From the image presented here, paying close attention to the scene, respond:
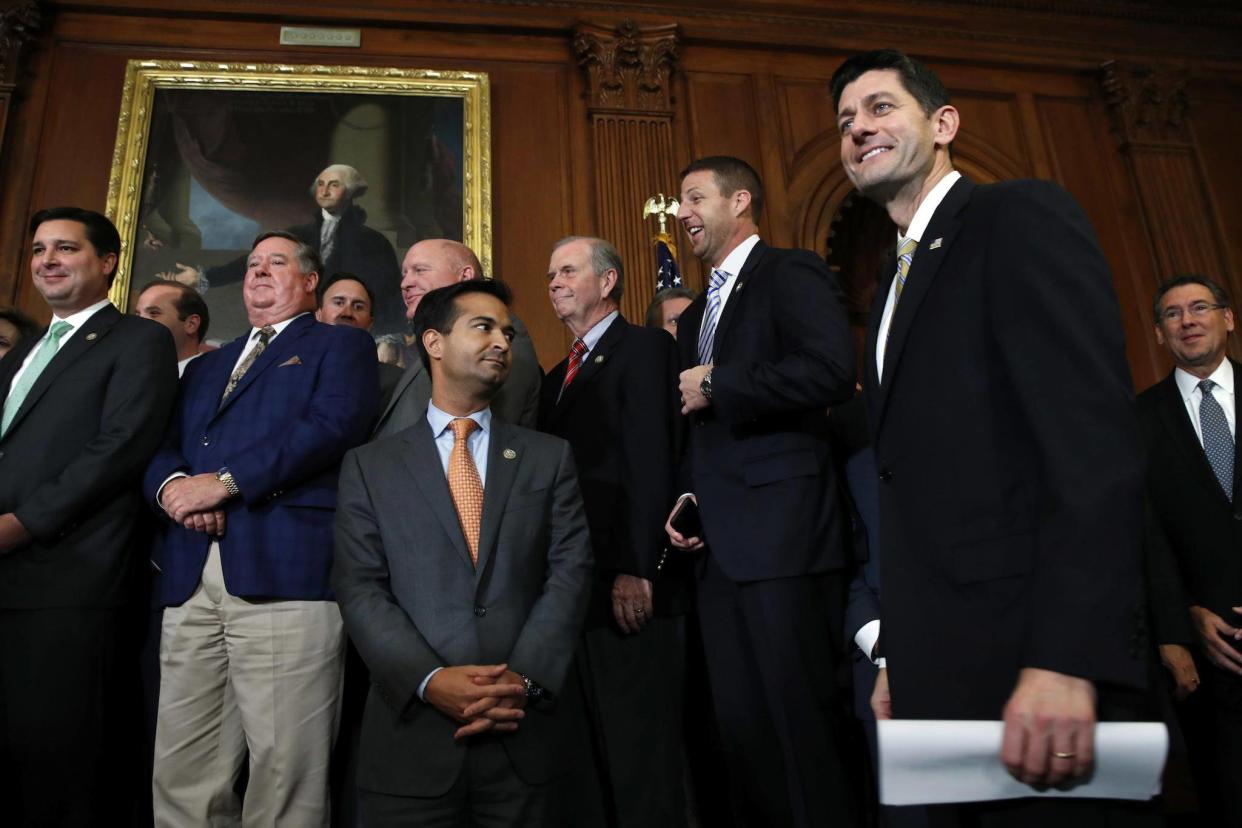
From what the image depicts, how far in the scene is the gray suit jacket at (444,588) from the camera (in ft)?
6.41

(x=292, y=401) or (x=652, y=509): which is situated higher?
(x=292, y=401)

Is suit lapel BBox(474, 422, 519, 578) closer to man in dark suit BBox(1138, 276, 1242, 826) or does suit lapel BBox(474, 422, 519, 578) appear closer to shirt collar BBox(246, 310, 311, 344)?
shirt collar BBox(246, 310, 311, 344)

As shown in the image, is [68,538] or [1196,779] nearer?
[68,538]

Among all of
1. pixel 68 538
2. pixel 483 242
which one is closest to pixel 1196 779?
pixel 68 538

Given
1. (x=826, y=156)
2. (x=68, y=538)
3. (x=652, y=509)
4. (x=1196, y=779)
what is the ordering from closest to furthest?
(x=68, y=538)
(x=652, y=509)
(x=1196, y=779)
(x=826, y=156)

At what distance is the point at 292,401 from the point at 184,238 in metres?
3.02

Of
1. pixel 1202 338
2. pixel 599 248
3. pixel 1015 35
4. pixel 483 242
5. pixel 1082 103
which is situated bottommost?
pixel 1202 338

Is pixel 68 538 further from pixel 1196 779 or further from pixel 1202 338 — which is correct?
pixel 1202 338

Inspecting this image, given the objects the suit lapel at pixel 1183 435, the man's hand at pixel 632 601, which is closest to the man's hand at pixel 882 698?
the man's hand at pixel 632 601

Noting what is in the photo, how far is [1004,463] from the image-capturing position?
1.27 metres

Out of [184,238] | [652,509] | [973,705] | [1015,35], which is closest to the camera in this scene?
[973,705]

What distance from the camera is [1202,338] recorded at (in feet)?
11.3

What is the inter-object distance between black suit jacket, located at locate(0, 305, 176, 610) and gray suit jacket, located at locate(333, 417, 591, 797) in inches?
31.4

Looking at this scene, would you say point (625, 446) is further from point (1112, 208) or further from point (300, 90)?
point (1112, 208)
